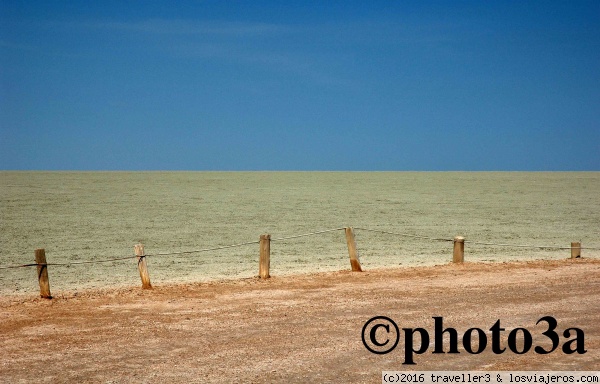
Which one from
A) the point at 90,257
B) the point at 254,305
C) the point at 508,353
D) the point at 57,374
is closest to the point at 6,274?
the point at 90,257

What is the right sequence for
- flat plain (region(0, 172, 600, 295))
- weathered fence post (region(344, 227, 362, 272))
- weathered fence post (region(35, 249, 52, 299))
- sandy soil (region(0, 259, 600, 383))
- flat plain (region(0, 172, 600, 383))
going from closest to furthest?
sandy soil (region(0, 259, 600, 383)) → flat plain (region(0, 172, 600, 383)) → weathered fence post (region(35, 249, 52, 299)) → weathered fence post (region(344, 227, 362, 272)) → flat plain (region(0, 172, 600, 295))

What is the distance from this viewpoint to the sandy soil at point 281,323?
6.71m

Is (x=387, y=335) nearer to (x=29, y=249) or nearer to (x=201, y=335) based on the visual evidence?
(x=201, y=335)

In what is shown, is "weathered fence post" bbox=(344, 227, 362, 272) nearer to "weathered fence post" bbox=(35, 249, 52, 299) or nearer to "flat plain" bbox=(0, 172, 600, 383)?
"flat plain" bbox=(0, 172, 600, 383)

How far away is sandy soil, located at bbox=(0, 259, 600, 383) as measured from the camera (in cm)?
671

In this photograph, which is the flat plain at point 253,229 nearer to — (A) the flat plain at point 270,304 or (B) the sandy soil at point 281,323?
(A) the flat plain at point 270,304

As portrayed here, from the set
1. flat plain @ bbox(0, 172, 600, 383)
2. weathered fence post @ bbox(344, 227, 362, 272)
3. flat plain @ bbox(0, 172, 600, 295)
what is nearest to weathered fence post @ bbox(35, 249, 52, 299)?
flat plain @ bbox(0, 172, 600, 383)

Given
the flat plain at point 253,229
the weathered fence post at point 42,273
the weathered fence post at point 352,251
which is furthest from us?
the flat plain at point 253,229

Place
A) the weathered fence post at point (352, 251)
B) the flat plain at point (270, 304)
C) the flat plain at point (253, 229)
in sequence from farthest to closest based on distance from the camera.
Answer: the flat plain at point (253, 229)
the weathered fence post at point (352, 251)
the flat plain at point (270, 304)

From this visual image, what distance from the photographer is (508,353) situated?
7020 millimetres

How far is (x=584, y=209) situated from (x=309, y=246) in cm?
1835

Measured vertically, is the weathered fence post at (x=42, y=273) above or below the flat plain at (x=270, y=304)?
above

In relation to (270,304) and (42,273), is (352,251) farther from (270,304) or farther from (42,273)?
(42,273)

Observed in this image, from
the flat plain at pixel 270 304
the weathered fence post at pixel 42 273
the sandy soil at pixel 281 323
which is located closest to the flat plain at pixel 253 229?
the flat plain at pixel 270 304
